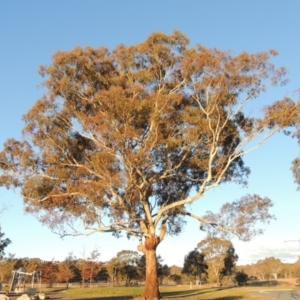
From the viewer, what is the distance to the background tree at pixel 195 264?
64.0 meters

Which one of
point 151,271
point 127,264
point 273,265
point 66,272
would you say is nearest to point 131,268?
point 127,264

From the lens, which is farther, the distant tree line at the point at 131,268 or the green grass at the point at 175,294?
the distant tree line at the point at 131,268

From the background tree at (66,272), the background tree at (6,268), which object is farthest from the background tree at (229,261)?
the background tree at (6,268)

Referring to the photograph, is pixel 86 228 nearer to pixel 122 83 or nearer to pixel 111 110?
pixel 111 110

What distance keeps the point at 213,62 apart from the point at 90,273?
188 ft

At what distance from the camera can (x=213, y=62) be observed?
20.1 m

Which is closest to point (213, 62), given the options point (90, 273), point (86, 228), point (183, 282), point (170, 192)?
point (170, 192)

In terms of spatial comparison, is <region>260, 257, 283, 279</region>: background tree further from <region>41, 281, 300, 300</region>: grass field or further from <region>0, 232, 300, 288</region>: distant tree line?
<region>41, 281, 300, 300</region>: grass field

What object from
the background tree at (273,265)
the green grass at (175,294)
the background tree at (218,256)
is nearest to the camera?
the green grass at (175,294)

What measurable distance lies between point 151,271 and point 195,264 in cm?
4537

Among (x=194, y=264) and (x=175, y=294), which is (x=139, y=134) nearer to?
(x=175, y=294)

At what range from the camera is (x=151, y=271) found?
20953 millimetres

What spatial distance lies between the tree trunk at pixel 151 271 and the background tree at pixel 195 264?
A: 142 ft

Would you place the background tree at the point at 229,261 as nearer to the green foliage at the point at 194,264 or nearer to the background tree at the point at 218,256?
the background tree at the point at 218,256
